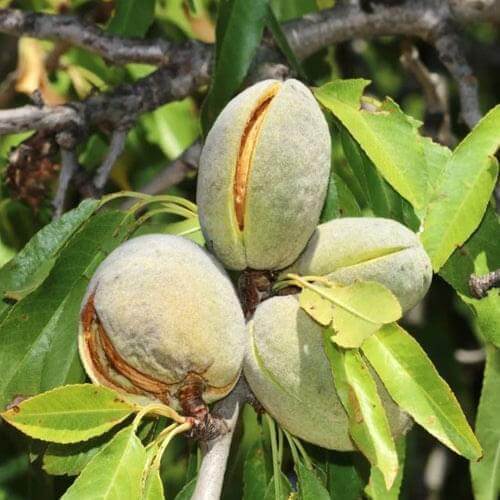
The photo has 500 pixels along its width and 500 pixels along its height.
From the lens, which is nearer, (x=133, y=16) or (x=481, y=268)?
(x=481, y=268)

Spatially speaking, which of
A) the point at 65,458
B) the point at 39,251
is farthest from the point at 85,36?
the point at 65,458

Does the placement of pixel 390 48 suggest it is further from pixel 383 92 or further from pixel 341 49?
pixel 341 49

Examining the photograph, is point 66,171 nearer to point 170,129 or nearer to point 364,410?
point 170,129

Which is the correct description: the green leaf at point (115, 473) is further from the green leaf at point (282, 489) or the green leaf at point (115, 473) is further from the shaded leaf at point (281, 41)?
the shaded leaf at point (281, 41)

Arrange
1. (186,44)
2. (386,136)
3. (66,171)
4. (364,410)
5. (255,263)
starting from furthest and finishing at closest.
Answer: (186,44), (66,171), (386,136), (255,263), (364,410)

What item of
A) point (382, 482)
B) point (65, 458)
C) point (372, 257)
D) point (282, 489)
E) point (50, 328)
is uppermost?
point (372, 257)

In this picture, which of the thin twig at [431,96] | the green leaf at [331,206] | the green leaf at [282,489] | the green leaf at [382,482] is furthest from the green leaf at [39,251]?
the thin twig at [431,96]

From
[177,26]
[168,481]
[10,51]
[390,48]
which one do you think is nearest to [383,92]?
[390,48]
